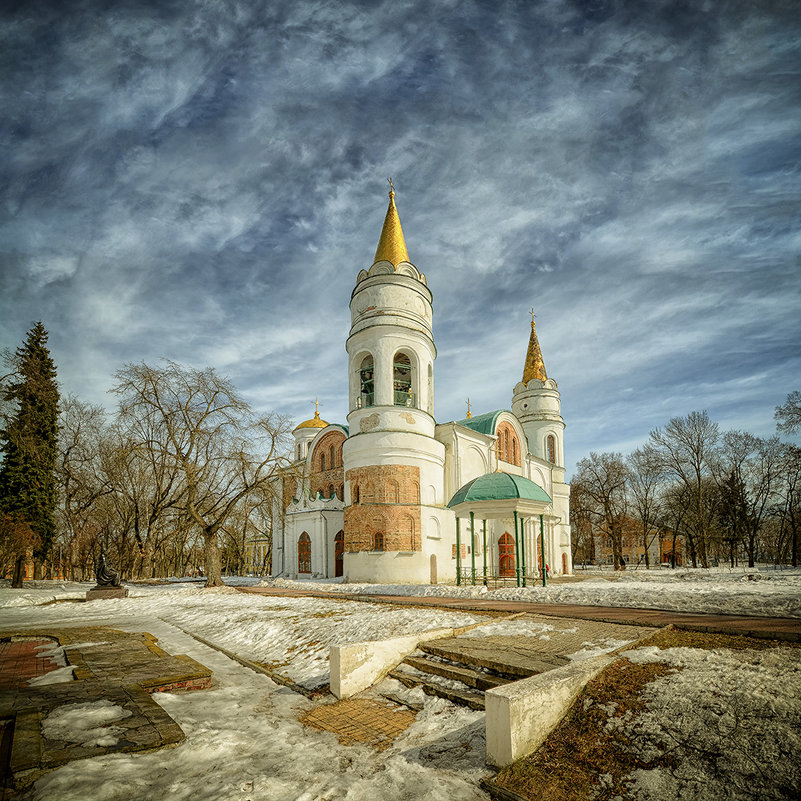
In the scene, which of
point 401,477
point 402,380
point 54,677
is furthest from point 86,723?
point 402,380

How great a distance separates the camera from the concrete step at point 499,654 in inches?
245

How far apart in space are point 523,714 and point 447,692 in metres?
1.96

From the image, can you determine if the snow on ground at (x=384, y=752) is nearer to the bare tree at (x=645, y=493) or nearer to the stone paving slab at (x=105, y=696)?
the stone paving slab at (x=105, y=696)

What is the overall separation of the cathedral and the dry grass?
14395 mm

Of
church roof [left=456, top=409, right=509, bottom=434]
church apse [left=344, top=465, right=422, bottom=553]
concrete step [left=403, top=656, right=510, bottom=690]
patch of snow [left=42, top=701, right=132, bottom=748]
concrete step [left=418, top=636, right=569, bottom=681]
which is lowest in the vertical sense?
patch of snow [left=42, top=701, right=132, bottom=748]

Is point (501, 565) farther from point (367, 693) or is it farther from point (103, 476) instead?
point (103, 476)

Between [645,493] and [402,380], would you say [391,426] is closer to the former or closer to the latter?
[402,380]

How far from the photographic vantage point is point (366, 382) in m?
28.6

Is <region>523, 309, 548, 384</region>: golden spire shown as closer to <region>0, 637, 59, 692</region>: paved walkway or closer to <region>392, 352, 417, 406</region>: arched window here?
<region>392, 352, 417, 406</region>: arched window

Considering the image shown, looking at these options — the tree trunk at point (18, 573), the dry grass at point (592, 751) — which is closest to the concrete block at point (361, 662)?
the dry grass at point (592, 751)

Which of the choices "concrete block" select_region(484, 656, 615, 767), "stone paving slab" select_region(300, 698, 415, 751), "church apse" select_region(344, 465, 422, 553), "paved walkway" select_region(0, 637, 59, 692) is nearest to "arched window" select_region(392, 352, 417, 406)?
"church apse" select_region(344, 465, 422, 553)

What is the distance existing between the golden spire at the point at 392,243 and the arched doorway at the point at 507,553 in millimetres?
17000

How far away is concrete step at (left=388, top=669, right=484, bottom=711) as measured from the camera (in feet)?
19.2

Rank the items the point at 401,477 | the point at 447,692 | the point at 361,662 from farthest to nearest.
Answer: the point at 401,477 → the point at 361,662 → the point at 447,692
